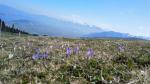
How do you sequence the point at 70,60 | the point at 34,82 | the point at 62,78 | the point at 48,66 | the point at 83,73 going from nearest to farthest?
the point at 34,82
the point at 62,78
the point at 83,73
the point at 48,66
the point at 70,60

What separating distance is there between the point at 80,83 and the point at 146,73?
1.92m

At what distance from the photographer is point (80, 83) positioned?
26.4 ft

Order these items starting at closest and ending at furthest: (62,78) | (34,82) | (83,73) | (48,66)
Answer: (34,82) → (62,78) → (83,73) → (48,66)

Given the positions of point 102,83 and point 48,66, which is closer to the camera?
point 102,83

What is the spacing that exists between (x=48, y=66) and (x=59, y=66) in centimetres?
30

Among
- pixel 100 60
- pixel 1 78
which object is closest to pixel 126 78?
pixel 100 60

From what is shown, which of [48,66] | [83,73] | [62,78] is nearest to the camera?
[62,78]

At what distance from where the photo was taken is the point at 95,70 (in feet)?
30.3

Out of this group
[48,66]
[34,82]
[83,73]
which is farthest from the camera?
[48,66]

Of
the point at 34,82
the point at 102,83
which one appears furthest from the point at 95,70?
the point at 34,82

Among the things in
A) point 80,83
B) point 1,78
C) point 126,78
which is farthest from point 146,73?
point 1,78

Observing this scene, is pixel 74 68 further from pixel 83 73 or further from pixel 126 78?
pixel 126 78

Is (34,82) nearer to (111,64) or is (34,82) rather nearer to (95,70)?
(95,70)

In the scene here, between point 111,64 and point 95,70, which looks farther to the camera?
point 111,64
